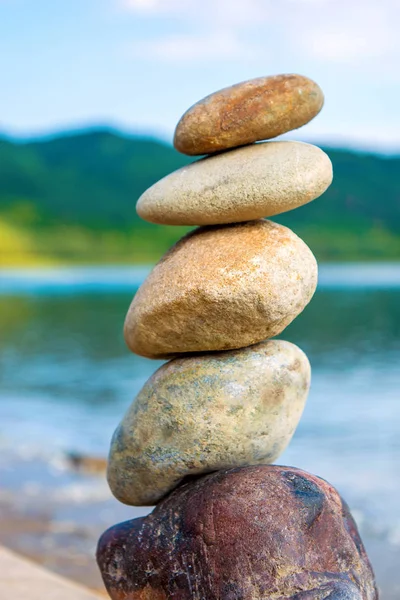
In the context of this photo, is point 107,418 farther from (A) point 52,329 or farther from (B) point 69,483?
(A) point 52,329

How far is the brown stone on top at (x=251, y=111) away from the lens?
5.89 m

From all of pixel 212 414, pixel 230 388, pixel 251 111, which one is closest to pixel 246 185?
pixel 251 111

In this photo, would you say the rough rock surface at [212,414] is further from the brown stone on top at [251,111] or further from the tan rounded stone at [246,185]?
the brown stone on top at [251,111]

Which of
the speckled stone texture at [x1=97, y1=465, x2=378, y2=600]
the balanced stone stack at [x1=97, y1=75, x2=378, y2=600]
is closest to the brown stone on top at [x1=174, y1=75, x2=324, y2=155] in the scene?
the balanced stone stack at [x1=97, y1=75, x2=378, y2=600]

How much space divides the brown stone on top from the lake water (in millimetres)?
5232

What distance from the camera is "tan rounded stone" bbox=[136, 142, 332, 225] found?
18.6 ft

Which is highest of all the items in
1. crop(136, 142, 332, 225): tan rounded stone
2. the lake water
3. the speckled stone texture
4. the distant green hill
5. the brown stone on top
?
the brown stone on top

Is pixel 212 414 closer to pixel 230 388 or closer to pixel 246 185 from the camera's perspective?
pixel 230 388

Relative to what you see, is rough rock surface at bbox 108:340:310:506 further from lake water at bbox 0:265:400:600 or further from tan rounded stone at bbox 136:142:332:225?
lake water at bbox 0:265:400:600

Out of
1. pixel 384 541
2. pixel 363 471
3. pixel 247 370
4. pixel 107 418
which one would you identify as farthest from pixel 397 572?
pixel 107 418

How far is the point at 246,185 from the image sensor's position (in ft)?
18.6

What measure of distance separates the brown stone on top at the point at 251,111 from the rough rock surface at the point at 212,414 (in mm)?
1601

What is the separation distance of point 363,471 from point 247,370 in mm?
7475

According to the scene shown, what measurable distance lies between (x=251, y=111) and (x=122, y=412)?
12.3m
